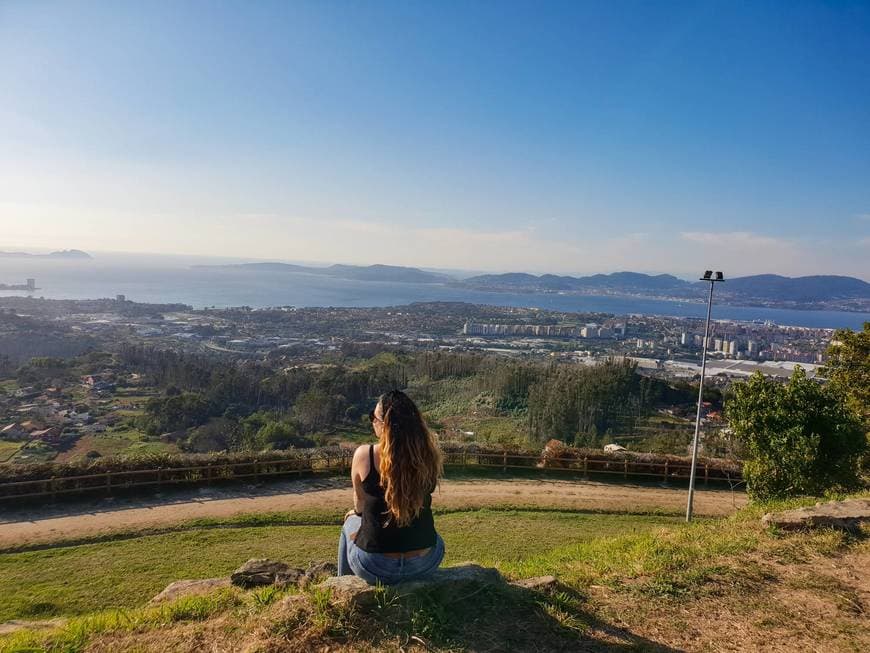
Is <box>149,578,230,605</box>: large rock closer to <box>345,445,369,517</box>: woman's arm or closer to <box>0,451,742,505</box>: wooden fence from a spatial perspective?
<box>345,445,369,517</box>: woman's arm

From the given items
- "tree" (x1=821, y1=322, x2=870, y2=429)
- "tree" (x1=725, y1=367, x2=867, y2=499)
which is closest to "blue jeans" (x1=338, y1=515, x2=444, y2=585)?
"tree" (x1=725, y1=367, x2=867, y2=499)

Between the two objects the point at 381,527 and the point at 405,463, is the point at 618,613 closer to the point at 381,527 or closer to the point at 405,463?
the point at 381,527

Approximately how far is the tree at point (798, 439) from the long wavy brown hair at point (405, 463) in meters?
10.1

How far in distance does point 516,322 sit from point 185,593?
98.5m

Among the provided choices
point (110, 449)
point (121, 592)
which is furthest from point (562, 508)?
point (110, 449)

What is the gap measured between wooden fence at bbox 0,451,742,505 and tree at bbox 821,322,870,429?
413 cm

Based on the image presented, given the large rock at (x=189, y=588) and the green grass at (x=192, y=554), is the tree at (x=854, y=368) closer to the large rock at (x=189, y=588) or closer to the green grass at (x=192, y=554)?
the green grass at (x=192, y=554)

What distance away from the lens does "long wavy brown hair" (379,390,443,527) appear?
3275 mm

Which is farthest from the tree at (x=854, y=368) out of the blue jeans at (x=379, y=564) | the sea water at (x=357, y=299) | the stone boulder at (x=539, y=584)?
the sea water at (x=357, y=299)

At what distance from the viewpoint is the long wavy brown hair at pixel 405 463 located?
3275mm

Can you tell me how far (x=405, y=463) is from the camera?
10.8 feet

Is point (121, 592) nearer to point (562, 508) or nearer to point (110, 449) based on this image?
point (562, 508)

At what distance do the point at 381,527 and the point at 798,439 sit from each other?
1035 centimetres

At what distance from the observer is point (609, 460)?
16125 mm
